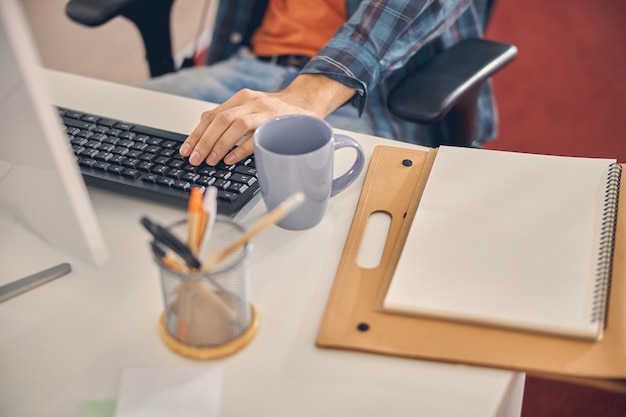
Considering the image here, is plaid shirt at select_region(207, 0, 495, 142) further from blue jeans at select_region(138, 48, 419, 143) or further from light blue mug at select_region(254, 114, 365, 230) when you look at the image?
light blue mug at select_region(254, 114, 365, 230)

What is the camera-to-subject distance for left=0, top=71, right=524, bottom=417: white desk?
601mm

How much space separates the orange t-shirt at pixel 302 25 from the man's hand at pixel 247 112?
Answer: 36cm

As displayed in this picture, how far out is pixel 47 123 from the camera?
1.68 feet

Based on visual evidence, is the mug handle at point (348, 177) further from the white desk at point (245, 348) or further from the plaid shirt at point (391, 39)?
the plaid shirt at point (391, 39)

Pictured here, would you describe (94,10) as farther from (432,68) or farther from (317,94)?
(432,68)

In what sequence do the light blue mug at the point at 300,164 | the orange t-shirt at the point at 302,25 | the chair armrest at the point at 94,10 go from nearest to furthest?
the light blue mug at the point at 300,164, the chair armrest at the point at 94,10, the orange t-shirt at the point at 302,25

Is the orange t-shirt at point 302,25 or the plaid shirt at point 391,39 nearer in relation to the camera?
the plaid shirt at point 391,39

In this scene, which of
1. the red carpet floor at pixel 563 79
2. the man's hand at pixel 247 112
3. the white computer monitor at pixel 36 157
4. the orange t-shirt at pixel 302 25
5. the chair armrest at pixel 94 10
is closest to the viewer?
the white computer monitor at pixel 36 157

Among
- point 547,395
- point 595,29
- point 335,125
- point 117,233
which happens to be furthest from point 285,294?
point 595,29

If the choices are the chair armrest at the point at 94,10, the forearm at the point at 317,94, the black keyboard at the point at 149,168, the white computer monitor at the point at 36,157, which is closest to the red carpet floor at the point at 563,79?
the forearm at the point at 317,94

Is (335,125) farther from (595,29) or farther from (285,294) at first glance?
(595,29)

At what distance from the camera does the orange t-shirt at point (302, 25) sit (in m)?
1.36

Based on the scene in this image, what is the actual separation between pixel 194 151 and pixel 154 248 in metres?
0.26

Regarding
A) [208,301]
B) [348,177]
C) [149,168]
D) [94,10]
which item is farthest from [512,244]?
[94,10]
